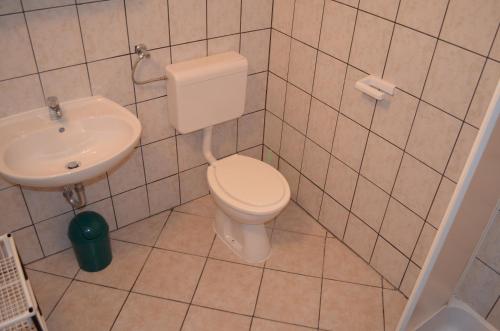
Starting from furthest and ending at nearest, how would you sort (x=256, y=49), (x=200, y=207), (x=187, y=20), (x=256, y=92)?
(x=200, y=207) < (x=256, y=92) < (x=256, y=49) < (x=187, y=20)

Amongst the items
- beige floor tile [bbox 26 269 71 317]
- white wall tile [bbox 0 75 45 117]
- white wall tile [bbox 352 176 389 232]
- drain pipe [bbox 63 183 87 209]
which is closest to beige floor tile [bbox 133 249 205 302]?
beige floor tile [bbox 26 269 71 317]

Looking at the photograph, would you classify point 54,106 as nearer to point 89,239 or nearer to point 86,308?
point 89,239

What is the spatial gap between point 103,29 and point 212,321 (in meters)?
1.33

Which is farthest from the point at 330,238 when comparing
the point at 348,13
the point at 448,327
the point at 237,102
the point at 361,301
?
the point at 348,13

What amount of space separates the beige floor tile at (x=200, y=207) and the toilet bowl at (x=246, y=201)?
0.17 m

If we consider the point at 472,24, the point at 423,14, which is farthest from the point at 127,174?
the point at 472,24

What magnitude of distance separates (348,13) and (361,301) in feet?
4.30

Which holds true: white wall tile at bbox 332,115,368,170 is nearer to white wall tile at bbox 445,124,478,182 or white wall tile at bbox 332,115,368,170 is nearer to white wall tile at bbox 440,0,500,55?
white wall tile at bbox 445,124,478,182

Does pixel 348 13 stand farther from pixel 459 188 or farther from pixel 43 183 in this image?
pixel 43 183

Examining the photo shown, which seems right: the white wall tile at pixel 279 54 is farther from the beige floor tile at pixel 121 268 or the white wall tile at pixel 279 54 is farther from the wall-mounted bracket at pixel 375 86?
the beige floor tile at pixel 121 268

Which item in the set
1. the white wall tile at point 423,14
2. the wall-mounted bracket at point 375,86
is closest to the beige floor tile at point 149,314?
the wall-mounted bracket at point 375,86

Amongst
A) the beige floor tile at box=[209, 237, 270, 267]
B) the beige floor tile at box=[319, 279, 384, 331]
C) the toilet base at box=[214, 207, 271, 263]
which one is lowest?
the beige floor tile at box=[319, 279, 384, 331]

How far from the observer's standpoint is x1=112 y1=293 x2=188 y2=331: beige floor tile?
1.99m

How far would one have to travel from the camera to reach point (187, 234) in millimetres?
2459
